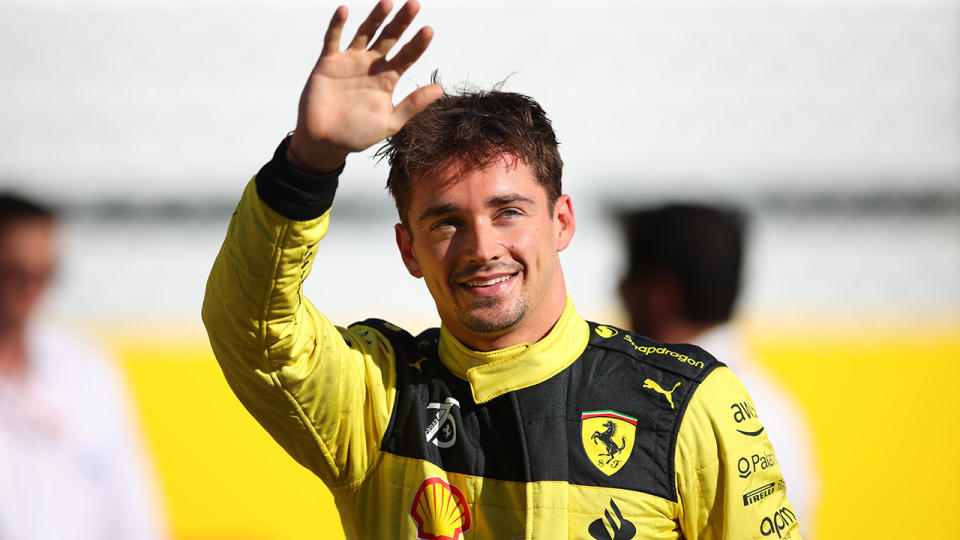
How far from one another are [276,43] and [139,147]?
1.10m

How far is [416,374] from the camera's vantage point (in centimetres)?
214

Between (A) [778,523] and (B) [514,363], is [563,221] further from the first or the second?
(A) [778,523]

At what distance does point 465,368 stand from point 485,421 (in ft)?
0.37

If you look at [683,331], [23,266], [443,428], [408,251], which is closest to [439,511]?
[443,428]

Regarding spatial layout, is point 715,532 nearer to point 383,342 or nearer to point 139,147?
point 383,342

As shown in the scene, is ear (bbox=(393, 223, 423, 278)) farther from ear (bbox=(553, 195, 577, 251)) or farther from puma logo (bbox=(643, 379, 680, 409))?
puma logo (bbox=(643, 379, 680, 409))

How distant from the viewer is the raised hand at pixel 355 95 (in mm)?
1775

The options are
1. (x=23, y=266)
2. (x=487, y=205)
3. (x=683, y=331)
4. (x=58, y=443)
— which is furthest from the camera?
(x=23, y=266)

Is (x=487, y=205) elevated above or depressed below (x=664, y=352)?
above

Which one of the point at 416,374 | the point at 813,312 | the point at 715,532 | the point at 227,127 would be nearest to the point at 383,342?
the point at 416,374

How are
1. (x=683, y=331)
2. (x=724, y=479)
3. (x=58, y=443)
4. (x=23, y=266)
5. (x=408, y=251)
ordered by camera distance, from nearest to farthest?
1. (x=724, y=479)
2. (x=408, y=251)
3. (x=683, y=331)
4. (x=58, y=443)
5. (x=23, y=266)

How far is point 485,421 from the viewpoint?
204 centimetres

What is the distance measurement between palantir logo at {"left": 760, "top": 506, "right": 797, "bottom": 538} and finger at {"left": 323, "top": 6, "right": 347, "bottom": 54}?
3.64 ft

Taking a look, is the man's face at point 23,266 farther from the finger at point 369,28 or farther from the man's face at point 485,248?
the finger at point 369,28
